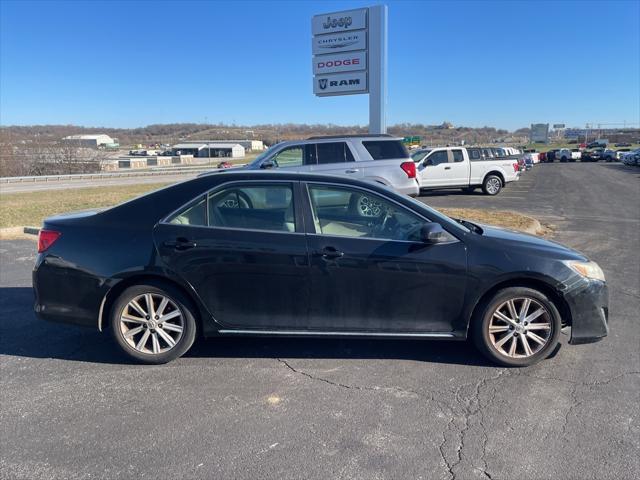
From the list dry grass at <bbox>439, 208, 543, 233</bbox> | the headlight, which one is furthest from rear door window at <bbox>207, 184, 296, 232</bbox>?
dry grass at <bbox>439, 208, 543, 233</bbox>

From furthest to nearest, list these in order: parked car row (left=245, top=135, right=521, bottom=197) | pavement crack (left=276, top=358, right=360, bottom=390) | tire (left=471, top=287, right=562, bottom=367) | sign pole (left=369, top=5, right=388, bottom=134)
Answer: sign pole (left=369, top=5, right=388, bottom=134) < parked car row (left=245, top=135, right=521, bottom=197) < tire (left=471, top=287, right=562, bottom=367) < pavement crack (left=276, top=358, right=360, bottom=390)

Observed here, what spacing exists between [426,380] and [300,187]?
1850 mm

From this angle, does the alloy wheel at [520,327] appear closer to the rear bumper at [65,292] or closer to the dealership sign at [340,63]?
the rear bumper at [65,292]

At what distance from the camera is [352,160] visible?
35.9 feet

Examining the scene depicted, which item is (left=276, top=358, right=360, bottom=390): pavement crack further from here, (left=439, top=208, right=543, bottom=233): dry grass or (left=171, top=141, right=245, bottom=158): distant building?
(left=171, top=141, right=245, bottom=158): distant building

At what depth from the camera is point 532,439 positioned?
9.93 ft

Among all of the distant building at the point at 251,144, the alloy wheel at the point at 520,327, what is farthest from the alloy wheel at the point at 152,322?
the distant building at the point at 251,144

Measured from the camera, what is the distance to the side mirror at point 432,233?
380cm

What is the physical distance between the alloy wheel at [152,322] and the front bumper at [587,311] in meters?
3.20

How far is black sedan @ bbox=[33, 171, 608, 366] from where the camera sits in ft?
12.7

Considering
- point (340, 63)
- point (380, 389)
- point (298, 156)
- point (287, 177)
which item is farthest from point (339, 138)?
point (380, 389)

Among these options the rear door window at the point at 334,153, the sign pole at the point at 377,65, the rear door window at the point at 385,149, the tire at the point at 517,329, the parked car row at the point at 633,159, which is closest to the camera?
the tire at the point at 517,329

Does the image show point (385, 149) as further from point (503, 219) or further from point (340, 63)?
point (340, 63)

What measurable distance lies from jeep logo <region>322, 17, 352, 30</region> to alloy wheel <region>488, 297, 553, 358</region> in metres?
14.9
